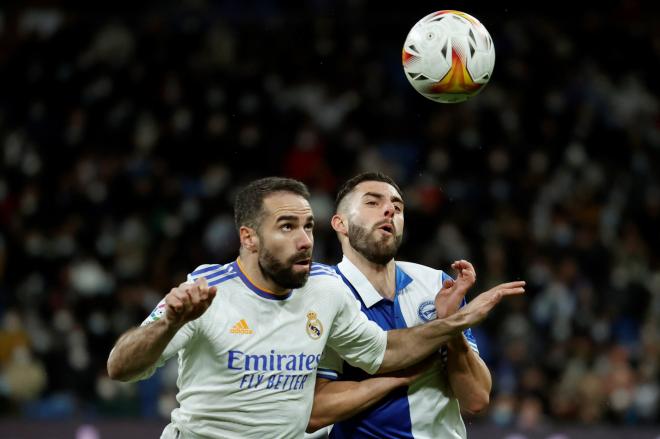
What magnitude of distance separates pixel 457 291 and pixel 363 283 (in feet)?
1.68

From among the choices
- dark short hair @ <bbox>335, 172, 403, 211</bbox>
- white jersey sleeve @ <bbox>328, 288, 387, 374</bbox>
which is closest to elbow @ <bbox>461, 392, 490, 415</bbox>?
white jersey sleeve @ <bbox>328, 288, 387, 374</bbox>

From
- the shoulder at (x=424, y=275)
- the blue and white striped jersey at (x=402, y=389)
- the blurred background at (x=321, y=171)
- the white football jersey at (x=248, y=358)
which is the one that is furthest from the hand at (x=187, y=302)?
the blurred background at (x=321, y=171)

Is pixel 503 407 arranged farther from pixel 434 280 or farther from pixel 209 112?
pixel 209 112

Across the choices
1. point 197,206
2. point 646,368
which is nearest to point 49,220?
point 197,206

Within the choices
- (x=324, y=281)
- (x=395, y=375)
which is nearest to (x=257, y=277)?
(x=324, y=281)

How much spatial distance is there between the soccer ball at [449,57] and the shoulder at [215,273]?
5.60ft

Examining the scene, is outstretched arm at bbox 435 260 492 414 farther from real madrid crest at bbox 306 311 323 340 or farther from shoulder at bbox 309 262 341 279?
real madrid crest at bbox 306 311 323 340

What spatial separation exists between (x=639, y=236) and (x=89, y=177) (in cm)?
731

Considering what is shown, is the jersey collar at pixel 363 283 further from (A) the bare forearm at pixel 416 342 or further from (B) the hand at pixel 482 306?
(B) the hand at pixel 482 306

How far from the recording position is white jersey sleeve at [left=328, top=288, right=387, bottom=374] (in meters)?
4.93

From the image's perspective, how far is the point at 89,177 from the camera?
1370cm

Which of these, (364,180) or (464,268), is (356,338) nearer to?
(464,268)

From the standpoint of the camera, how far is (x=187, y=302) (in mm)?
4012

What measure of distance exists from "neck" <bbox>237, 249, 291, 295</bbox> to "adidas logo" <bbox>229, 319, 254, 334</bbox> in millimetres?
215
